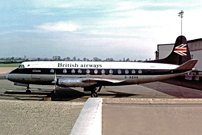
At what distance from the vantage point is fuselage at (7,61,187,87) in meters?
20.1

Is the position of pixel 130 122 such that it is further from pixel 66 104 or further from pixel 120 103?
pixel 66 104

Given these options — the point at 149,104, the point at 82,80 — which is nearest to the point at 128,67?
the point at 82,80

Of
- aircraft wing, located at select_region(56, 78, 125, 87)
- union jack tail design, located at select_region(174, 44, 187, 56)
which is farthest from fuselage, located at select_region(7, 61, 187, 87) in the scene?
union jack tail design, located at select_region(174, 44, 187, 56)

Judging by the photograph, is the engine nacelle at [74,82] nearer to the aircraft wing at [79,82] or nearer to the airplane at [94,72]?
the aircraft wing at [79,82]

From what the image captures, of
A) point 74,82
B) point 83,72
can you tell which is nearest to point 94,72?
point 83,72

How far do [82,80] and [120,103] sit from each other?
14.1 m

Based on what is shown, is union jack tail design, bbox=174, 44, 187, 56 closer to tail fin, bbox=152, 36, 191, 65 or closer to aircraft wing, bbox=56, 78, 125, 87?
tail fin, bbox=152, 36, 191, 65

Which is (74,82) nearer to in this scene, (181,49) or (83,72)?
(83,72)

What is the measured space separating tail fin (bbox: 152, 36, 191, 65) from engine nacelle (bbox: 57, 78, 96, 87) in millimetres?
9103

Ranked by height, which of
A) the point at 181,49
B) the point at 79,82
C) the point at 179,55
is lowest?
the point at 79,82

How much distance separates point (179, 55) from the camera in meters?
22.6

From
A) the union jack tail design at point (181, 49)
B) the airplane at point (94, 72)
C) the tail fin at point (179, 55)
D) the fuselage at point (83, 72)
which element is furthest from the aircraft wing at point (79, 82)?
the union jack tail design at point (181, 49)

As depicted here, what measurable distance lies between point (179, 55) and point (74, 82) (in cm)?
1314

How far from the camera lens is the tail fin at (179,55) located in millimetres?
22233
